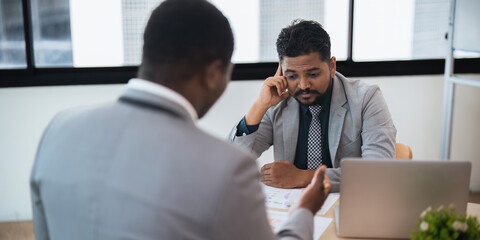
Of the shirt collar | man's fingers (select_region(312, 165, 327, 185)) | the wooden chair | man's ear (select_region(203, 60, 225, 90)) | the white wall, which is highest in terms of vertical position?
man's ear (select_region(203, 60, 225, 90))

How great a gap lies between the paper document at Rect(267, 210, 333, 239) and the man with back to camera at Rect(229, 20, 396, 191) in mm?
449

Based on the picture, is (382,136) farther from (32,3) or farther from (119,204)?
(32,3)

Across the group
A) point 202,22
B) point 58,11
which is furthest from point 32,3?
point 202,22

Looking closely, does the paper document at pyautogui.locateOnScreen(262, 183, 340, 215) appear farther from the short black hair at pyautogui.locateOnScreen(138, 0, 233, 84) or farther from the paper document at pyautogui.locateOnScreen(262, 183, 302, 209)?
the short black hair at pyautogui.locateOnScreen(138, 0, 233, 84)

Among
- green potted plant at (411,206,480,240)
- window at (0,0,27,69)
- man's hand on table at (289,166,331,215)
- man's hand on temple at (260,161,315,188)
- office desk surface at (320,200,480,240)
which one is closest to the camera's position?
green potted plant at (411,206,480,240)

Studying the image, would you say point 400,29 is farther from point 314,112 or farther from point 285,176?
point 285,176

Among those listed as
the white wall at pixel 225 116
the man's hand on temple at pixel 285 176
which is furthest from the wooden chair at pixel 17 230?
the man's hand on temple at pixel 285 176

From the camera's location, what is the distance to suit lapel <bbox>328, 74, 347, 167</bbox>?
6.23 feet

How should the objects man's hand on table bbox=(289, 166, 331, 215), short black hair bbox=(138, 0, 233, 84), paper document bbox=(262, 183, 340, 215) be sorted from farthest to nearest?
1. paper document bbox=(262, 183, 340, 215)
2. man's hand on table bbox=(289, 166, 331, 215)
3. short black hair bbox=(138, 0, 233, 84)

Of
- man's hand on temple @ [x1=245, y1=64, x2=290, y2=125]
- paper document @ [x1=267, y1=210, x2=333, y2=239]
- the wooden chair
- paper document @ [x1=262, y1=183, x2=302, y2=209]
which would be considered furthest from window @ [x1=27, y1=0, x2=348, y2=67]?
paper document @ [x1=267, y1=210, x2=333, y2=239]

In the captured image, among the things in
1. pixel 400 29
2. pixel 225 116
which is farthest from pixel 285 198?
pixel 400 29

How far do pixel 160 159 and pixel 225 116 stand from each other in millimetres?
2527

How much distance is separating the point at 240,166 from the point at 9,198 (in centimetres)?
284

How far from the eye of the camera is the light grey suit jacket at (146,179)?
771 millimetres
